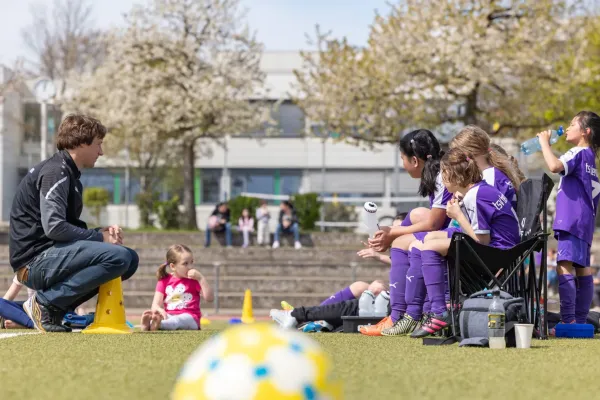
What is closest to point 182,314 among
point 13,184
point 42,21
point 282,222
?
point 282,222

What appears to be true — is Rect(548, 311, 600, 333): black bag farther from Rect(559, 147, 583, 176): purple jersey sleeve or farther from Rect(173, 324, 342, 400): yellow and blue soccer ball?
Rect(173, 324, 342, 400): yellow and blue soccer ball

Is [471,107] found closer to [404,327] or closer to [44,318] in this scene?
[404,327]

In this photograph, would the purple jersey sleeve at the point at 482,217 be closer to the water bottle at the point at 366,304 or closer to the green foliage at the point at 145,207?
the water bottle at the point at 366,304

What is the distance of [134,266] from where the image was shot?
7527 mm

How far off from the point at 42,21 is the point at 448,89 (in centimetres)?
2341

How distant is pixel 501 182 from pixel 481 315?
139 centimetres

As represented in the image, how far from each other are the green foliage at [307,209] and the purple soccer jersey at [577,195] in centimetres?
2004

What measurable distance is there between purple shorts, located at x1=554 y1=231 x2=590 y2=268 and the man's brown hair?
3.68 meters

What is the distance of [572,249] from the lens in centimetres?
809

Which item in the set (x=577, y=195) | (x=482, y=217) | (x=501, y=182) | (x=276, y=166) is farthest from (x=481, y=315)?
(x=276, y=166)

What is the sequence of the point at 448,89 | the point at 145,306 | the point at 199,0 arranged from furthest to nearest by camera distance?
the point at 199,0 → the point at 448,89 → the point at 145,306

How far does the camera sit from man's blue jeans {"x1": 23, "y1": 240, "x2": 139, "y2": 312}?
23.8 feet

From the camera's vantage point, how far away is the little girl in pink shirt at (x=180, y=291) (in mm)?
8836

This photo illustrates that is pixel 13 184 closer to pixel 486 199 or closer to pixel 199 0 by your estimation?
pixel 199 0
